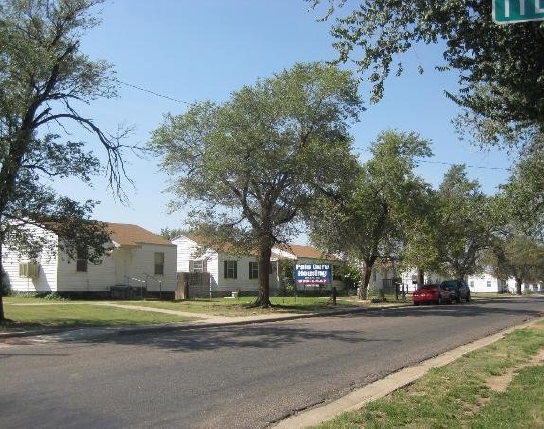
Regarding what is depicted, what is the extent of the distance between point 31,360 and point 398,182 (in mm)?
32117

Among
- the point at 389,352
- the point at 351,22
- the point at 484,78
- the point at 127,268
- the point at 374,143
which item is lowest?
the point at 389,352

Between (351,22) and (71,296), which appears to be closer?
(351,22)

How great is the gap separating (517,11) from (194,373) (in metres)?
7.75

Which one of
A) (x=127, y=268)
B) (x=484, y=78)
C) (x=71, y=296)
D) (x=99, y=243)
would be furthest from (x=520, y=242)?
(x=484, y=78)

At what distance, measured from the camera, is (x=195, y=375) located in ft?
33.2

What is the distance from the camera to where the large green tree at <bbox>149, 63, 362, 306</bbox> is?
2592 centimetres

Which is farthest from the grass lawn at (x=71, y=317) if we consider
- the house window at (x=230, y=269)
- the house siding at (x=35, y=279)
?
the house window at (x=230, y=269)

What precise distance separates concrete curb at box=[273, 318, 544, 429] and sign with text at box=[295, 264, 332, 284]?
22126 mm

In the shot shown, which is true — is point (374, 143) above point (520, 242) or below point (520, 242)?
above

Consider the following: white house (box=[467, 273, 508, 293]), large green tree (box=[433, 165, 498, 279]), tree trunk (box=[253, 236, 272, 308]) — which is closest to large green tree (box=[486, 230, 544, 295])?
large green tree (box=[433, 165, 498, 279])

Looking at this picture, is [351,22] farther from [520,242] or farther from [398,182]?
[520,242]

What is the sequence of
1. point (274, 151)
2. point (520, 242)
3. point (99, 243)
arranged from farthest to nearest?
point (520, 242)
point (274, 151)
point (99, 243)

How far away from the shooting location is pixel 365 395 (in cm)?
874

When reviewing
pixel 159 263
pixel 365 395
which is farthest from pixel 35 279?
pixel 365 395
